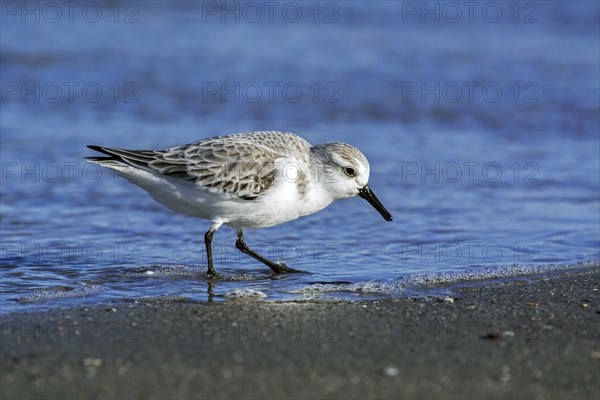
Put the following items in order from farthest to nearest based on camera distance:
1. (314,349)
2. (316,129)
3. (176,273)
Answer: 1. (316,129)
2. (176,273)
3. (314,349)

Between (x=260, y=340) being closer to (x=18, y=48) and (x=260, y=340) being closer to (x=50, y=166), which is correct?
(x=50, y=166)

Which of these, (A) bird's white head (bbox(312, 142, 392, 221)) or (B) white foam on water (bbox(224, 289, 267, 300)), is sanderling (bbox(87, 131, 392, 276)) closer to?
(A) bird's white head (bbox(312, 142, 392, 221))

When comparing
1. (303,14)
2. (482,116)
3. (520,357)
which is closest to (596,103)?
(482,116)

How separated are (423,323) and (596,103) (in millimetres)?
9690

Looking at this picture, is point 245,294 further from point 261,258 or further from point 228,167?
point 228,167

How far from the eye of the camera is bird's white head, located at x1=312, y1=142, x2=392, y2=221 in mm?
8609

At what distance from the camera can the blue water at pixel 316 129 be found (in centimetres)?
875

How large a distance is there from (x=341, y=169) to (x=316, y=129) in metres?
5.62

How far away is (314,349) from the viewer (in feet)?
20.0

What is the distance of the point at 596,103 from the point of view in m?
15.3

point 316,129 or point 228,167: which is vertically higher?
point 316,129

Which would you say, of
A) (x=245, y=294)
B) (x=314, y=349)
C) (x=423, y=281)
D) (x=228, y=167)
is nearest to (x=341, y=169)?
(x=228, y=167)

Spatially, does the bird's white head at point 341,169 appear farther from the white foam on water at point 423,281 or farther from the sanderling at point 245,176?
the white foam on water at point 423,281

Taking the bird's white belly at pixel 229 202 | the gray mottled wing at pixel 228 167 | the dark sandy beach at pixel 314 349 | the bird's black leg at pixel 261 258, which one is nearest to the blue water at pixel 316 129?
the bird's black leg at pixel 261 258
